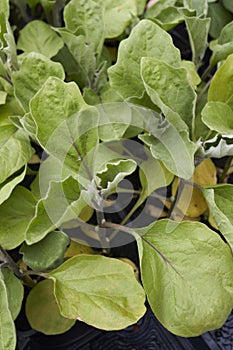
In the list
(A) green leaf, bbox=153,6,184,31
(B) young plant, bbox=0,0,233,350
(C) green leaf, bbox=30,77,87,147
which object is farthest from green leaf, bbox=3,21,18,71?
(A) green leaf, bbox=153,6,184,31

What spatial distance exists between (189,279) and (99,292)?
100 mm

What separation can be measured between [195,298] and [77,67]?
394mm

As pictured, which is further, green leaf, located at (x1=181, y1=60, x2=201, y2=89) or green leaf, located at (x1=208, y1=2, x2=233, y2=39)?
green leaf, located at (x1=208, y1=2, x2=233, y2=39)

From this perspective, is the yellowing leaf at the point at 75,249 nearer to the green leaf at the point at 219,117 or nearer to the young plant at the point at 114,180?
the young plant at the point at 114,180

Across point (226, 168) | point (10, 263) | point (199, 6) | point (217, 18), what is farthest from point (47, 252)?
point (217, 18)

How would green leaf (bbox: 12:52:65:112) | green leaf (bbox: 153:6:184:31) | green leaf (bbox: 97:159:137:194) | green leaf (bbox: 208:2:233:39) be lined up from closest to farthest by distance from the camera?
1. green leaf (bbox: 97:159:137:194)
2. green leaf (bbox: 12:52:65:112)
3. green leaf (bbox: 153:6:184:31)
4. green leaf (bbox: 208:2:233:39)

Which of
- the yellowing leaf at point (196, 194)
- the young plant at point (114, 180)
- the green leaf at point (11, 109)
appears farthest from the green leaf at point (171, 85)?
the green leaf at point (11, 109)

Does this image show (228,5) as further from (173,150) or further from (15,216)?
(15,216)

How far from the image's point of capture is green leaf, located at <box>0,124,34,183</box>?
602 mm

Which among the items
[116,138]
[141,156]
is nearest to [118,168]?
[116,138]

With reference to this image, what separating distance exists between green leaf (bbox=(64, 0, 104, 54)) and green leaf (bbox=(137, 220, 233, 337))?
0.92ft

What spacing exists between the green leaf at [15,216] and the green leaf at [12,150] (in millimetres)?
39

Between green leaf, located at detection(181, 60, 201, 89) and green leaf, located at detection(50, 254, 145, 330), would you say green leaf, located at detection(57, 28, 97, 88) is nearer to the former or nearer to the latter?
green leaf, located at detection(181, 60, 201, 89)

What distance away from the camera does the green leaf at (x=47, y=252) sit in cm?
59
